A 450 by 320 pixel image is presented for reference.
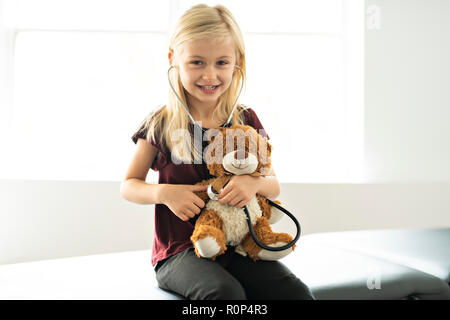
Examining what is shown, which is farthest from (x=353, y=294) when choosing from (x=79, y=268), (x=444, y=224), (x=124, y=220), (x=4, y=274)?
(x=444, y=224)

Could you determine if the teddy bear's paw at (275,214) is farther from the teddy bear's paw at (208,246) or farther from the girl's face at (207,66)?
the girl's face at (207,66)

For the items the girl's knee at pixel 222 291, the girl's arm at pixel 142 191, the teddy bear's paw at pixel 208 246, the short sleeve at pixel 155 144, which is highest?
the short sleeve at pixel 155 144

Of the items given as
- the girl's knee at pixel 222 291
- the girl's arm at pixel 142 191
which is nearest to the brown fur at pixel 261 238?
the girl's knee at pixel 222 291

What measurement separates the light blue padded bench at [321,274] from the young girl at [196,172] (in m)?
0.10

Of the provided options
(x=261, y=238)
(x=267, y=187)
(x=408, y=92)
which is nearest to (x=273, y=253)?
(x=261, y=238)

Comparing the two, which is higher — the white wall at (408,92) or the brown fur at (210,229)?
the white wall at (408,92)

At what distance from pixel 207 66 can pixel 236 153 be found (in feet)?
0.66

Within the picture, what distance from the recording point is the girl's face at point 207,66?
0.92 meters

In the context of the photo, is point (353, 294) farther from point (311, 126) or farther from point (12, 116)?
point (12, 116)

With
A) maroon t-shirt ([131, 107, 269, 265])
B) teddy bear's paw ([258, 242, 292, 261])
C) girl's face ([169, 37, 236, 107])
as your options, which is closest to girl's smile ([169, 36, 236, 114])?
girl's face ([169, 37, 236, 107])

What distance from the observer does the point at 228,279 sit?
2.73ft

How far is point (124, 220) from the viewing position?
1.91 metres

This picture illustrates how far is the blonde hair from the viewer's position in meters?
0.92

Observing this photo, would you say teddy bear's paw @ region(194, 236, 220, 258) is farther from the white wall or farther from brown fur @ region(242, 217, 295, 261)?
the white wall
